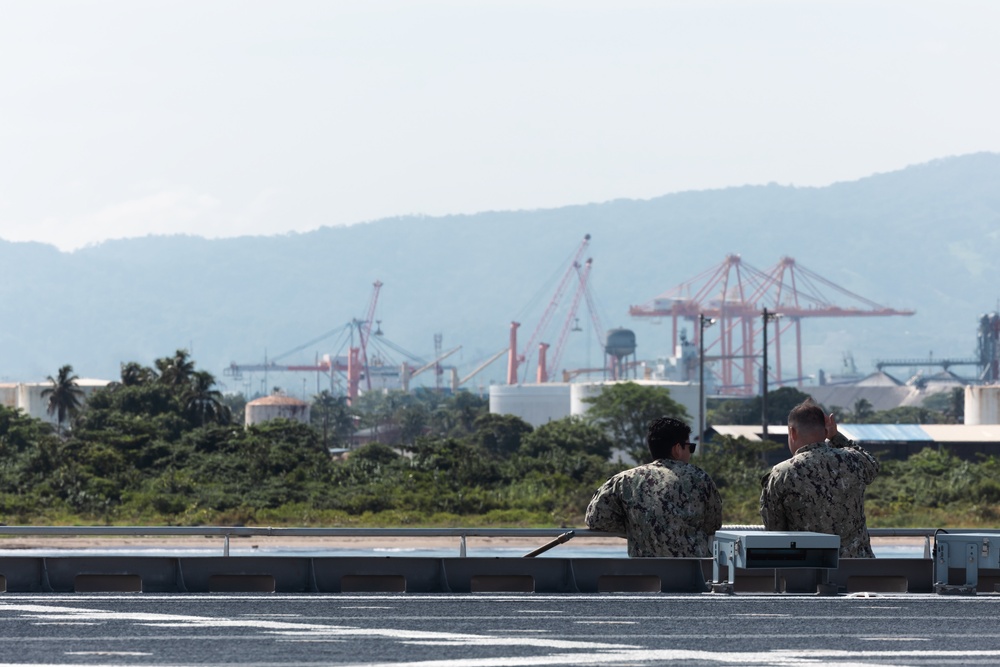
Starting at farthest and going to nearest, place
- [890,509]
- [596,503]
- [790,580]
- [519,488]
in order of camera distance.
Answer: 1. [519,488]
2. [890,509]
3. [790,580]
4. [596,503]

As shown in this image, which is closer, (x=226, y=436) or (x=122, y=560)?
(x=122, y=560)

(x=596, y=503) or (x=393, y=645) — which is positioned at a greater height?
(x=596, y=503)

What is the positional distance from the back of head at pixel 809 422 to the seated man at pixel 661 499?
2.47ft

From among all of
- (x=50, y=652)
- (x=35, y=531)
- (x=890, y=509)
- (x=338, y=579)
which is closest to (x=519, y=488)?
(x=890, y=509)

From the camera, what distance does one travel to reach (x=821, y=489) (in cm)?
1180

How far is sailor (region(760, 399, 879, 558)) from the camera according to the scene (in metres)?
11.8

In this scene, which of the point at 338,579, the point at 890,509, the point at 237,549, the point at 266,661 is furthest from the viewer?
the point at 890,509

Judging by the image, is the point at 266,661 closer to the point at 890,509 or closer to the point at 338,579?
the point at 338,579

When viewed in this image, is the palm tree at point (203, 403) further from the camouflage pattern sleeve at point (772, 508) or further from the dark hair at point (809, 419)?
the dark hair at point (809, 419)

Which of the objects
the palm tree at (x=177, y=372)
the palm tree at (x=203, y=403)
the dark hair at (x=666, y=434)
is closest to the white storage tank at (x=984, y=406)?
the palm tree at (x=203, y=403)

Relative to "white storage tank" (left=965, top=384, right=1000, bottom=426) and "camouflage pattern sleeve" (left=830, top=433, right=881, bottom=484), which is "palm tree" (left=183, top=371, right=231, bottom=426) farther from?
"camouflage pattern sleeve" (left=830, top=433, right=881, bottom=484)

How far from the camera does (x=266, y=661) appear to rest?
392 inches

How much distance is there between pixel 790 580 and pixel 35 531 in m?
21.9

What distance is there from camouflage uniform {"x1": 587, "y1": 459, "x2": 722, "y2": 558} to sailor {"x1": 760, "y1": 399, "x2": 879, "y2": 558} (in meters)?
0.46
